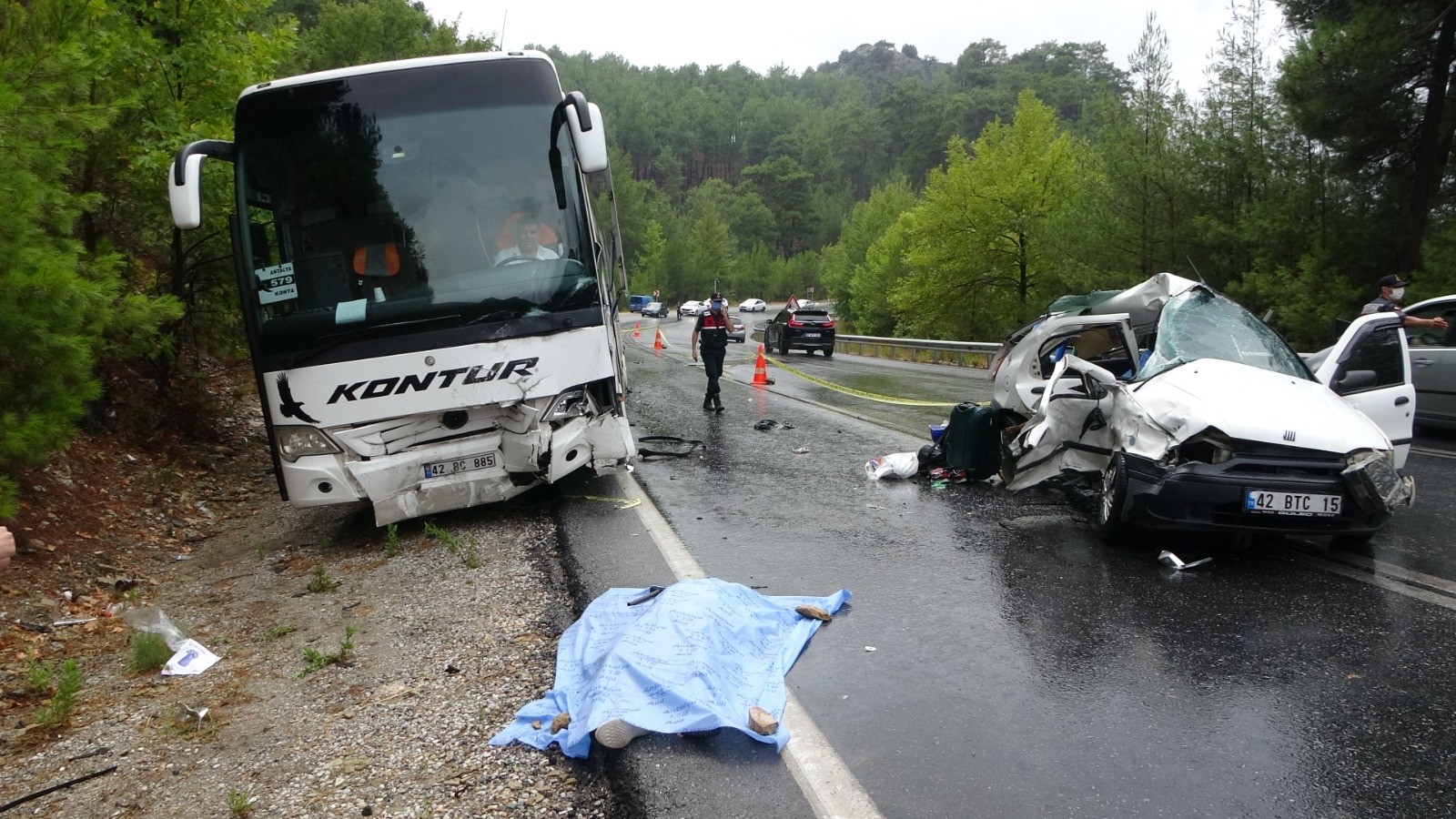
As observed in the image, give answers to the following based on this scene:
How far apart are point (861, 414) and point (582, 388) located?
7037 mm

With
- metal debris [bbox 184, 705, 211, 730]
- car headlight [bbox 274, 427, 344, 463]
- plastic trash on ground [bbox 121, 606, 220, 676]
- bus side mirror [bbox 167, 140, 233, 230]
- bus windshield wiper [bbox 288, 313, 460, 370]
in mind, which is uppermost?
bus side mirror [bbox 167, 140, 233, 230]

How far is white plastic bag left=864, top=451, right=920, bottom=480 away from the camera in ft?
28.9

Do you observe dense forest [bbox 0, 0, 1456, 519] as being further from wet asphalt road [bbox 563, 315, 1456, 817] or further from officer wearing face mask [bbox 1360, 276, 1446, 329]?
officer wearing face mask [bbox 1360, 276, 1446, 329]

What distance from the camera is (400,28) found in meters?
28.8

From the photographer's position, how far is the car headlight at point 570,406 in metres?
7.14

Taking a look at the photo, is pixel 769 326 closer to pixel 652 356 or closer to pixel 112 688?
pixel 652 356

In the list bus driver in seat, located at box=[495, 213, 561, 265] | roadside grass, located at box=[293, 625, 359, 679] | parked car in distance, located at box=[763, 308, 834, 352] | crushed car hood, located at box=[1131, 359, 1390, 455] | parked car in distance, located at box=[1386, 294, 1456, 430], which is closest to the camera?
roadside grass, located at box=[293, 625, 359, 679]

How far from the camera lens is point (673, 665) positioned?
3.94 meters

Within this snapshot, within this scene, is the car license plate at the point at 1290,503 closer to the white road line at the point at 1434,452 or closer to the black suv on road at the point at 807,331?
the white road line at the point at 1434,452

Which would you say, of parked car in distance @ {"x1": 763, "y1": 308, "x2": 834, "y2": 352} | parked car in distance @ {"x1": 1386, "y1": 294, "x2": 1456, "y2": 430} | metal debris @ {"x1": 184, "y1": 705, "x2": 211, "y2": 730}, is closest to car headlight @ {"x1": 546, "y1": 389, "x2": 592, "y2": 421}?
metal debris @ {"x1": 184, "y1": 705, "x2": 211, "y2": 730}

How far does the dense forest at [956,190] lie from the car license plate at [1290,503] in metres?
5.76

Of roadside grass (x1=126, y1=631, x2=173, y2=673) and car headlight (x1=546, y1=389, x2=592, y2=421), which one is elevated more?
car headlight (x1=546, y1=389, x2=592, y2=421)

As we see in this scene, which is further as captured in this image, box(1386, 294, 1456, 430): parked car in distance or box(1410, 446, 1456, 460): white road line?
box(1386, 294, 1456, 430): parked car in distance

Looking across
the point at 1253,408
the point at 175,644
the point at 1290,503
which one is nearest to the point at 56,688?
the point at 175,644
